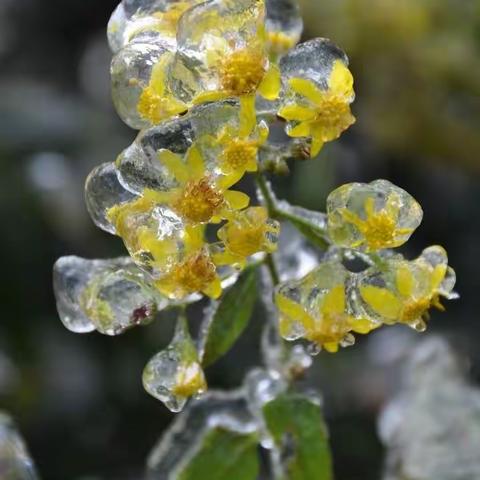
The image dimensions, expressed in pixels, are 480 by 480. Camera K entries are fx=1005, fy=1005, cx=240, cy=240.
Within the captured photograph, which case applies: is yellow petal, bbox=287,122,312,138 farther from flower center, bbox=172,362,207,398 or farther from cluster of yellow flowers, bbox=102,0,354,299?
flower center, bbox=172,362,207,398

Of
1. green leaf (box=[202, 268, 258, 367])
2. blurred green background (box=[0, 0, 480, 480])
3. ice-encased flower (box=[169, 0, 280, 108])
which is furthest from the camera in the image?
blurred green background (box=[0, 0, 480, 480])

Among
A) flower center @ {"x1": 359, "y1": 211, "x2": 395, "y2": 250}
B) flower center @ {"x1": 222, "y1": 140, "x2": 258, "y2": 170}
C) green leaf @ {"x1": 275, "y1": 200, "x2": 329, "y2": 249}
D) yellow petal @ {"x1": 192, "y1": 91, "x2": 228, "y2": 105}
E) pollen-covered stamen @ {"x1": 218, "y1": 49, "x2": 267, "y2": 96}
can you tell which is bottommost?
green leaf @ {"x1": 275, "y1": 200, "x2": 329, "y2": 249}

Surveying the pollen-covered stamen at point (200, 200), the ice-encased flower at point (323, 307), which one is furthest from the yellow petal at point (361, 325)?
the pollen-covered stamen at point (200, 200)

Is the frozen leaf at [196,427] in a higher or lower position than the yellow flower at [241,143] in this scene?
lower

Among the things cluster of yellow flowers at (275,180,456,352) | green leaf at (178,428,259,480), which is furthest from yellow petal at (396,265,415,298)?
green leaf at (178,428,259,480)

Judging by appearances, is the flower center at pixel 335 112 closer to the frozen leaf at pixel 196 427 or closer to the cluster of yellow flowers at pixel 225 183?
the cluster of yellow flowers at pixel 225 183

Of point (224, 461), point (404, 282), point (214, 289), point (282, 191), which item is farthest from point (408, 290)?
point (282, 191)

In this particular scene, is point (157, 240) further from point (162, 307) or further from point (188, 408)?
point (188, 408)

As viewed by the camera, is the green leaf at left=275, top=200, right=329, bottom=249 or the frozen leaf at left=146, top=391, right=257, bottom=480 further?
the frozen leaf at left=146, top=391, right=257, bottom=480
